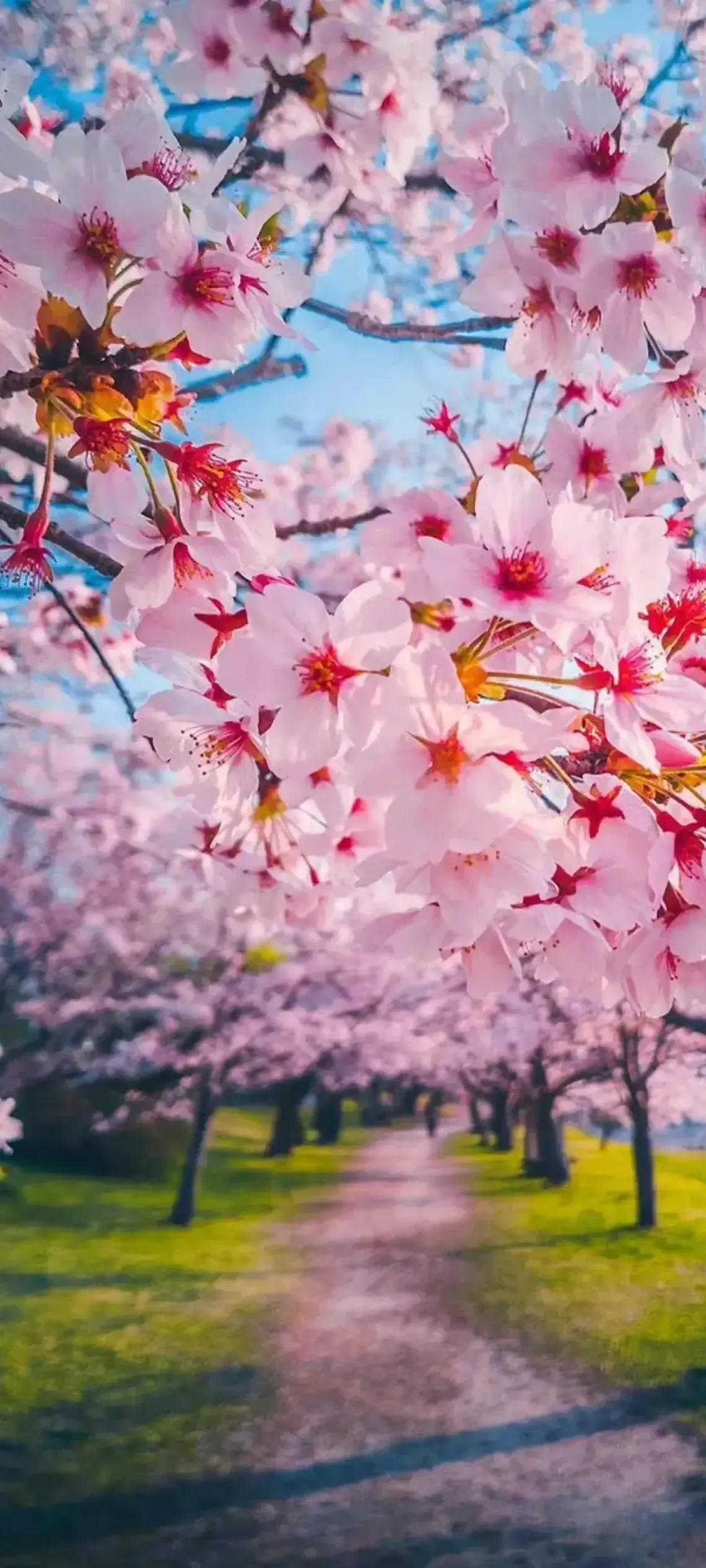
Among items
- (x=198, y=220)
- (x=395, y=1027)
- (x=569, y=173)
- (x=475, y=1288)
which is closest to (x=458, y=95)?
(x=569, y=173)

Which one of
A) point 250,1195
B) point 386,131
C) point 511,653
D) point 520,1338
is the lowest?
point 520,1338

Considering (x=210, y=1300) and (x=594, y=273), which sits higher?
(x=594, y=273)

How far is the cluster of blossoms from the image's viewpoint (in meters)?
0.49

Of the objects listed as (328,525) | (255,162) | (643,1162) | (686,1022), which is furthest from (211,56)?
(643,1162)

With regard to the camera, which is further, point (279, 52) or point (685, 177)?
point (279, 52)

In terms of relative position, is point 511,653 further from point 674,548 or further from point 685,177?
point 685,177

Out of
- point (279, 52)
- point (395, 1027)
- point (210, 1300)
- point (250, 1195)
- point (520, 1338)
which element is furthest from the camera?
point (395, 1027)

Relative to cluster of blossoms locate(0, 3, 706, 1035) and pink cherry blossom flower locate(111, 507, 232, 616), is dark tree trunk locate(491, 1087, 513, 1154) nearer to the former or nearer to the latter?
cluster of blossoms locate(0, 3, 706, 1035)

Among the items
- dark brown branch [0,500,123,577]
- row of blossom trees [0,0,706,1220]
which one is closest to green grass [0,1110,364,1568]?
row of blossom trees [0,0,706,1220]

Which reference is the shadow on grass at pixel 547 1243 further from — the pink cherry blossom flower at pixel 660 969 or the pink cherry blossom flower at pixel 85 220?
the pink cherry blossom flower at pixel 85 220

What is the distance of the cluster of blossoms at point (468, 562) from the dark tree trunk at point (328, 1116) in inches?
88.8

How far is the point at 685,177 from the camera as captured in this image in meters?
0.60

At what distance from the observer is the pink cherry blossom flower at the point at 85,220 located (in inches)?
19.6

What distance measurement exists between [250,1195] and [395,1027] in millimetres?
1409
